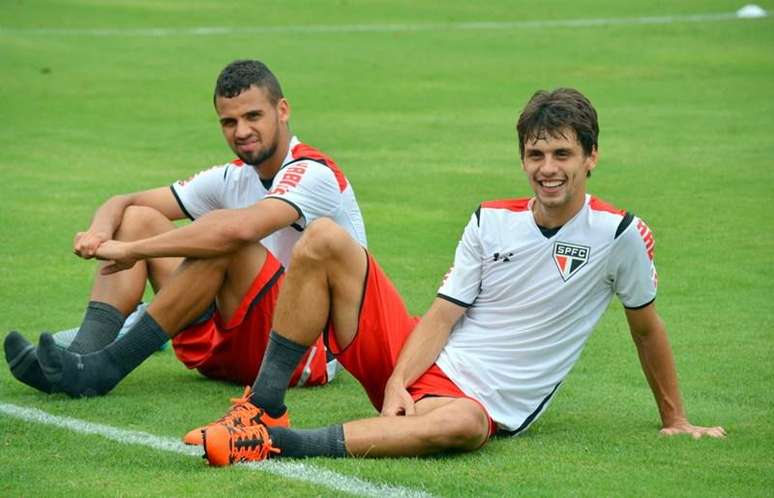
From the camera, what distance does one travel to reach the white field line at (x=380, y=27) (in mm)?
27578

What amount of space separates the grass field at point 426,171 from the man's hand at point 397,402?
10.7 inches

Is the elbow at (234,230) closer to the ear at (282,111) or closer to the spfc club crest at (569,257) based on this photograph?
the ear at (282,111)

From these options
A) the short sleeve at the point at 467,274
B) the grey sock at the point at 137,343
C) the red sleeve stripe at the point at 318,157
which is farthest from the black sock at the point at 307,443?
the red sleeve stripe at the point at 318,157

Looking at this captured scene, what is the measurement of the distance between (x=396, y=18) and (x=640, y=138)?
15.0m

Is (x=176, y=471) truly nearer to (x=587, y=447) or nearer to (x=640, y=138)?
(x=587, y=447)

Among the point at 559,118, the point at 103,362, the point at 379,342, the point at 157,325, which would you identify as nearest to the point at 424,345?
the point at 379,342

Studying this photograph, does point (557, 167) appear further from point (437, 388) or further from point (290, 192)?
point (290, 192)

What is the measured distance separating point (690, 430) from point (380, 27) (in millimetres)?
23047

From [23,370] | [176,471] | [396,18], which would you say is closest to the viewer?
[176,471]

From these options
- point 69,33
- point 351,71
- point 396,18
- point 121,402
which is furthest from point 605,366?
point 396,18

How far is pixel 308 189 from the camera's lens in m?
7.43

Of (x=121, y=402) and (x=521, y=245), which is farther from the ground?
(x=521, y=245)

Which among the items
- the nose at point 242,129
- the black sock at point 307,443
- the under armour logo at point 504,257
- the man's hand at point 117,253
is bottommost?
the black sock at point 307,443

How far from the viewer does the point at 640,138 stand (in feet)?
54.2
